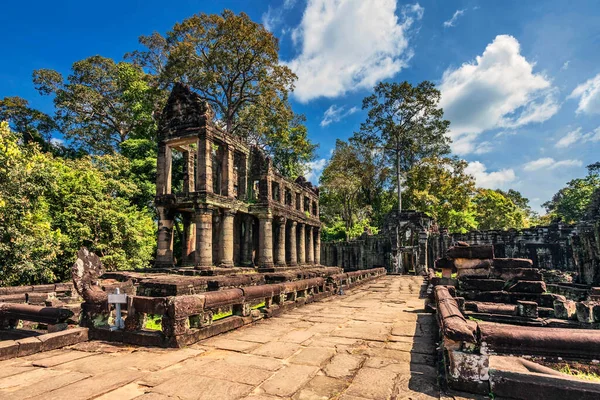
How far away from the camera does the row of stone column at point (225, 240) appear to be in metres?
12.9

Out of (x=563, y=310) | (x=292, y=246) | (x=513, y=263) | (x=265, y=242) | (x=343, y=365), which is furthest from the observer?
(x=292, y=246)

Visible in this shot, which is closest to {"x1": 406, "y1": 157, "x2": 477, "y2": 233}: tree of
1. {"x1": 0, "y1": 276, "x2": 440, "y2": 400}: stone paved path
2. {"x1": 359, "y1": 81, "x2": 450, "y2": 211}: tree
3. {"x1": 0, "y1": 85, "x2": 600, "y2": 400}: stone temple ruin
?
{"x1": 359, "y1": 81, "x2": 450, "y2": 211}: tree

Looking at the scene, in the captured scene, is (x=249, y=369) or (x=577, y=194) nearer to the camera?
(x=249, y=369)

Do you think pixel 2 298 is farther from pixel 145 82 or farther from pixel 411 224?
pixel 411 224

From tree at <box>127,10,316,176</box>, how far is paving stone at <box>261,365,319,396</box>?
78.8ft

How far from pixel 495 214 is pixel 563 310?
4001 centimetres

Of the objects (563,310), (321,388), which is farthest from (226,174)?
(321,388)

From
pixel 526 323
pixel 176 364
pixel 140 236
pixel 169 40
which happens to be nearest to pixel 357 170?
pixel 169 40

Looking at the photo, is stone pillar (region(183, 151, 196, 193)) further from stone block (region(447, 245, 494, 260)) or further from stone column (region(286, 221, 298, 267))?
stone block (region(447, 245, 494, 260))

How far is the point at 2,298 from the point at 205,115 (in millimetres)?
8724

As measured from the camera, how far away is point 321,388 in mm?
3234

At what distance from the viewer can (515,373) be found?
2.89m

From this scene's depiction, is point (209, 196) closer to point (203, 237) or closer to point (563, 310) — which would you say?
point (203, 237)

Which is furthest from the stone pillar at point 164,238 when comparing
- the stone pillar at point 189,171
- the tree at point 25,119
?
the tree at point 25,119
